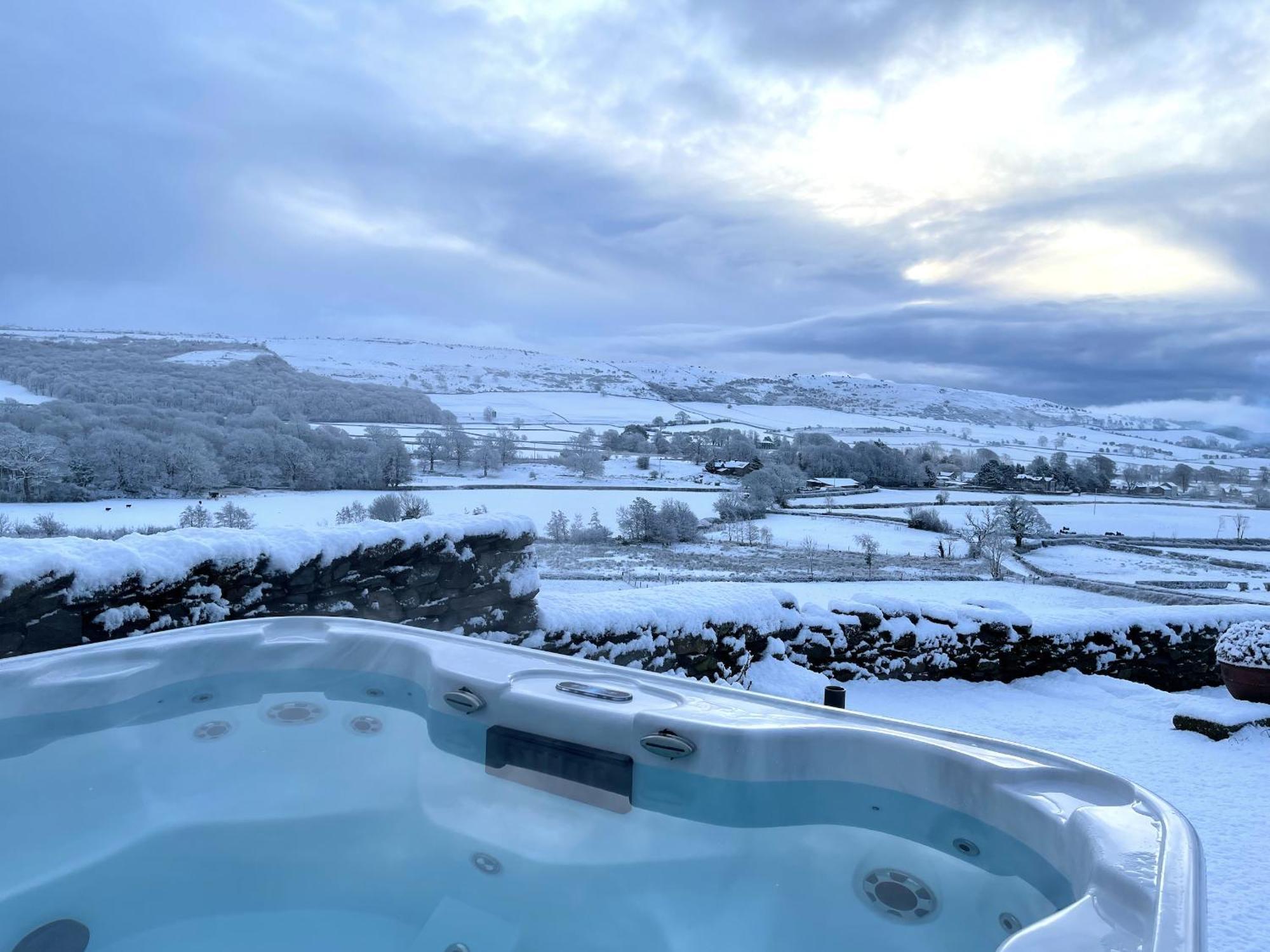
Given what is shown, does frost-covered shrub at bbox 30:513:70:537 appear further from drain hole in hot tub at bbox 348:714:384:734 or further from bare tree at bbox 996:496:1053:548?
bare tree at bbox 996:496:1053:548

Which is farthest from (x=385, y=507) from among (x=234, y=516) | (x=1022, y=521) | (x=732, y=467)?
(x=1022, y=521)

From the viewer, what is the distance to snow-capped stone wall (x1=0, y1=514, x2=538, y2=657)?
254cm

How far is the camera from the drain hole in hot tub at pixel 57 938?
1.68 m

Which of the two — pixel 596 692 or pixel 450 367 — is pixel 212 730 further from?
pixel 450 367

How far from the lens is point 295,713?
2510 mm

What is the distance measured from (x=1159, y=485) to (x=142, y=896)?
22.4 m

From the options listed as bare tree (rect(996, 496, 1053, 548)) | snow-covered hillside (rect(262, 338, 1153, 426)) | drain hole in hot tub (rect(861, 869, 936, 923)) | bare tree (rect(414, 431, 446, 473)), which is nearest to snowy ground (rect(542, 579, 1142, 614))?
bare tree (rect(414, 431, 446, 473))

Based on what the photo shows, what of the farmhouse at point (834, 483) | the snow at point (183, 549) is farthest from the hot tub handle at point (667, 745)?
the farmhouse at point (834, 483)

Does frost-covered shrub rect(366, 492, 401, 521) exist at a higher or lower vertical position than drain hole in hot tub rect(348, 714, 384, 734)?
higher

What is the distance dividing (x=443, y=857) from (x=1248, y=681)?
16.7 ft

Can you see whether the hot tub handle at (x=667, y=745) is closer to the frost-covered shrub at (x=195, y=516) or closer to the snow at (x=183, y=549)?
the snow at (x=183, y=549)

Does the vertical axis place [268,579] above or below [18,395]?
below

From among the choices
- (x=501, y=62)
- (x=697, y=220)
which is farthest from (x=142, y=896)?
(x=697, y=220)

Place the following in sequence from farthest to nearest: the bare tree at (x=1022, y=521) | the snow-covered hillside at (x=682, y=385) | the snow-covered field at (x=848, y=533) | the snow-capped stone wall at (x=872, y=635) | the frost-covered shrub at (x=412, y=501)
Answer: the snow-covered hillside at (x=682, y=385) < the bare tree at (x=1022, y=521) < the snow-covered field at (x=848, y=533) < the frost-covered shrub at (x=412, y=501) < the snow-capped stone wall at (x=872, y=635)
